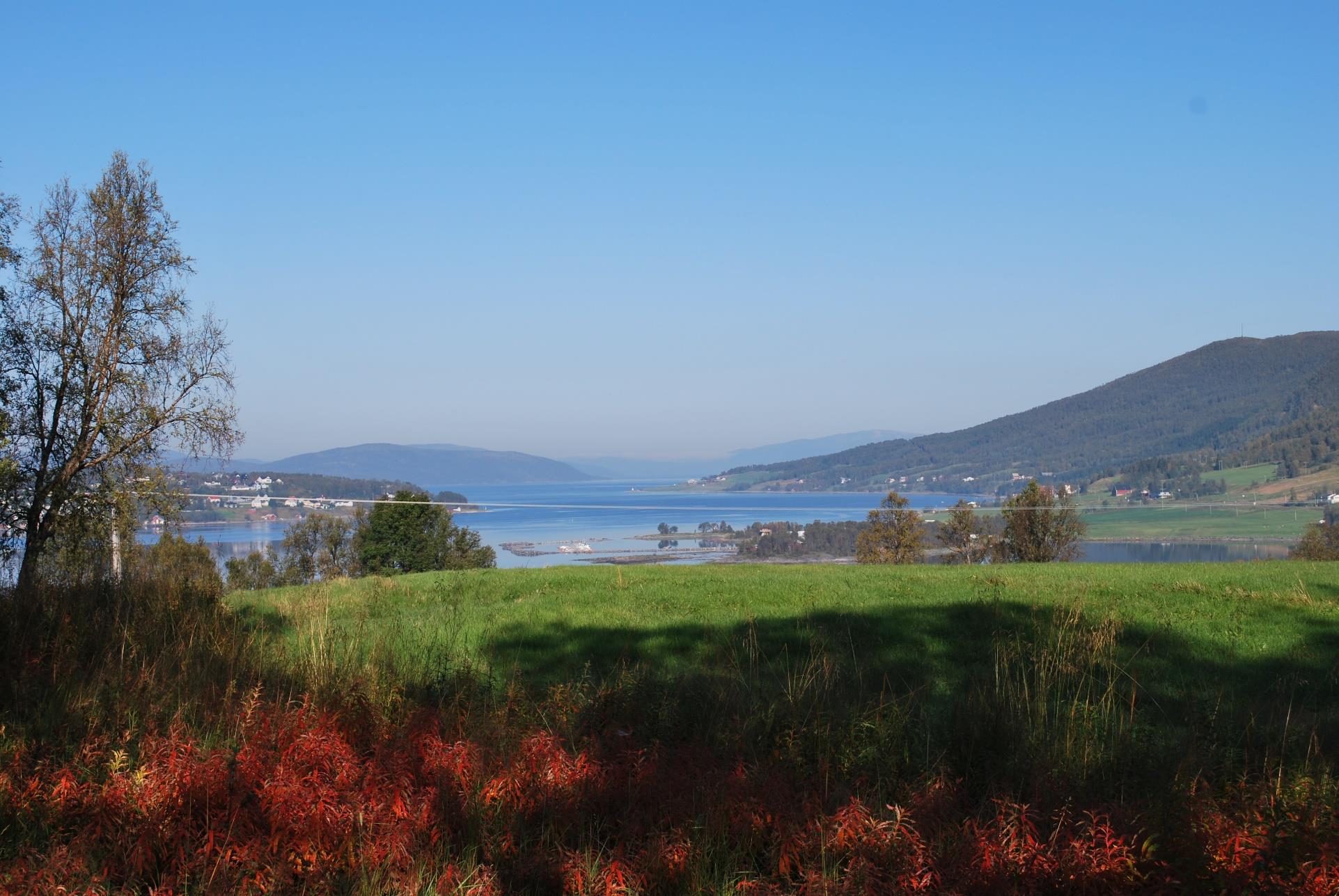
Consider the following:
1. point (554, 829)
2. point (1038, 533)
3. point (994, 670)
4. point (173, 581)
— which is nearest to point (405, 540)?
point (1038, 533)

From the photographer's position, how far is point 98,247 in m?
18.0

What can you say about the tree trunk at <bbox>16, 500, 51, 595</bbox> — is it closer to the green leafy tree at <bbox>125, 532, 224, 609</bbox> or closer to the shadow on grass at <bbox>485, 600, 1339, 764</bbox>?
the green leafy tree at <bbox>125, 532, 224, 609</bbox>

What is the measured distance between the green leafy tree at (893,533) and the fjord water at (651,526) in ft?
25.8

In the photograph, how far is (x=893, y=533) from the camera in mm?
47688

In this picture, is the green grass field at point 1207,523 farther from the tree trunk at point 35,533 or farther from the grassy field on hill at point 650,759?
the grassy field on hill at point 650,759

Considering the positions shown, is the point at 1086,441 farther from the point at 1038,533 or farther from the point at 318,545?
the point at 318,545

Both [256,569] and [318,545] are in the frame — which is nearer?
[256,569]

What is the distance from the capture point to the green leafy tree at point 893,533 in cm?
4666

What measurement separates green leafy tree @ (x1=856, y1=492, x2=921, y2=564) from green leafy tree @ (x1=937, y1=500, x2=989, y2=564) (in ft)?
5.00

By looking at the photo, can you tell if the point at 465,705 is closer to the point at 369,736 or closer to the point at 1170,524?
the point at 369,736

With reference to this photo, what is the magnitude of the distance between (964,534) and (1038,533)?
3.43 m

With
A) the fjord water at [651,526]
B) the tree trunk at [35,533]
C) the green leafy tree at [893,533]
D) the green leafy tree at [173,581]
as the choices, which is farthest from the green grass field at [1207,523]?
the green leafy tree at [173,581]

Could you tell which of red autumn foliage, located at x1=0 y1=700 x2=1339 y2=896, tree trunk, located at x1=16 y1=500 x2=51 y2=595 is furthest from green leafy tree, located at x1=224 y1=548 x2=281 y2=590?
red autumn foliage, located at x1=0 y1=700 x2=1339 y2=896

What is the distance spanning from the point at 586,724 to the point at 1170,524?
7199 cm
